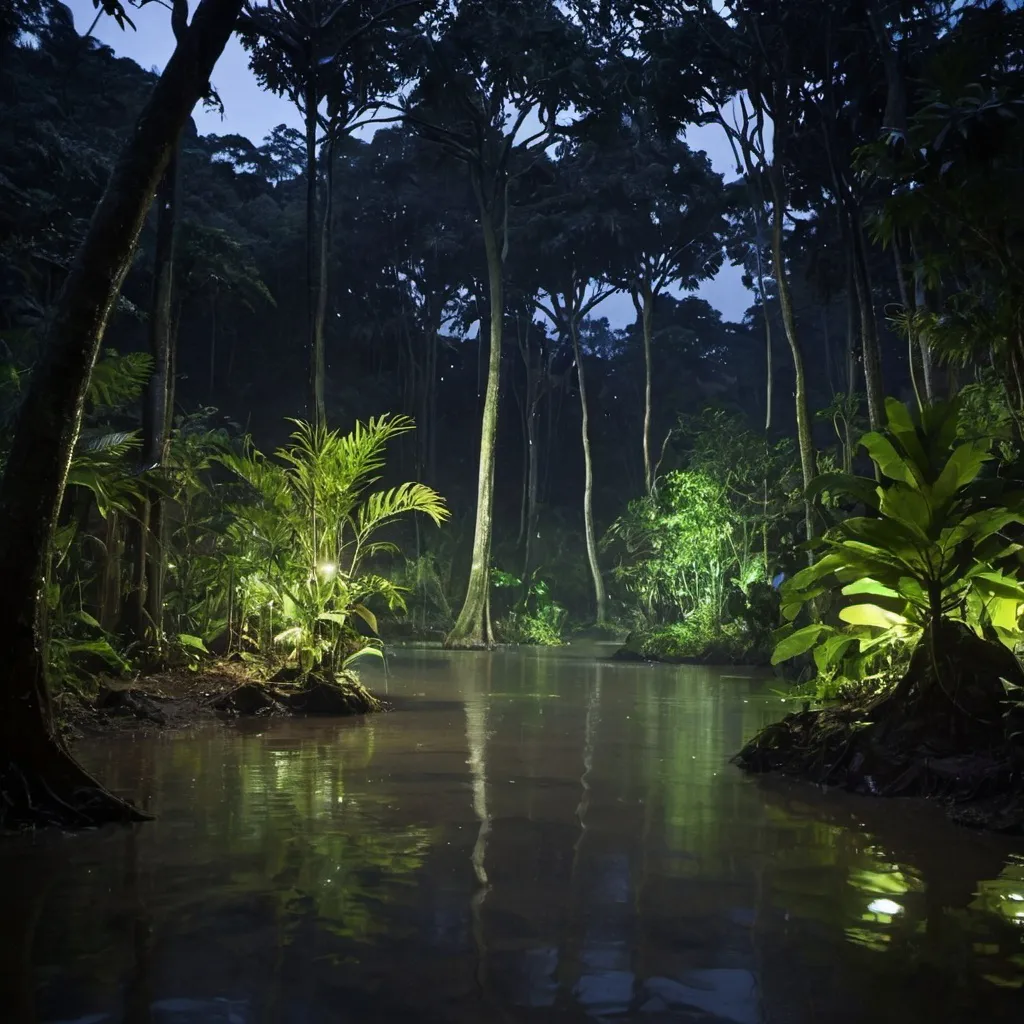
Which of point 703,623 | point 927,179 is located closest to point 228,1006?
point 927,179

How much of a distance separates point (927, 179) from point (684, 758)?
3499 millimetres

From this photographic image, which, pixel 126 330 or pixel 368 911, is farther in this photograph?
pixel 126 330

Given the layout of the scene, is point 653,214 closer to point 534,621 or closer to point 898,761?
point 534,621

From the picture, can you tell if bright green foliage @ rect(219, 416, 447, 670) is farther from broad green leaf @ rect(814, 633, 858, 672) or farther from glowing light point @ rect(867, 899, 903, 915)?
glowing light point @ rect(867, 899, 903, 915)

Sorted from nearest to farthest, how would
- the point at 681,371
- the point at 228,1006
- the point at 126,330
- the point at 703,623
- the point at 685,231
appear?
the point at 228,1006
the point at 703,623
the point at 126,330
the point at 685,231
the point at 681,371

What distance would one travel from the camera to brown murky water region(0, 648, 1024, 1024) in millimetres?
2256

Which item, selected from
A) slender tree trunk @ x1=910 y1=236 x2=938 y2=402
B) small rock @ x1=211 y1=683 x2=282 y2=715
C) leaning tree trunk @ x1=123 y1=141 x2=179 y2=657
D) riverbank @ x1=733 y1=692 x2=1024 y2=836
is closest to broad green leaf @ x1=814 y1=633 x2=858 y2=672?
riverbank @ x1=733 y1=692 x2=1024 y2=836

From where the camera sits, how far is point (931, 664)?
5207 millimetres

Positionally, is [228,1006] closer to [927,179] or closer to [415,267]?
[927,179]

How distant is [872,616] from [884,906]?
2866 millimetres

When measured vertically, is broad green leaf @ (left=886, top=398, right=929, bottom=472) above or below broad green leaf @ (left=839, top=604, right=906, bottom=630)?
above

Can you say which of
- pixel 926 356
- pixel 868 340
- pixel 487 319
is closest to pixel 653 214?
pixel 487 319

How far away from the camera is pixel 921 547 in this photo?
5156mm

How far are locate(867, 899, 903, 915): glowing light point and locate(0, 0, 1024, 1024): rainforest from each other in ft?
0.04
